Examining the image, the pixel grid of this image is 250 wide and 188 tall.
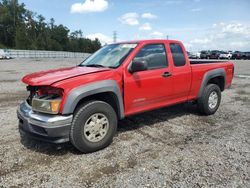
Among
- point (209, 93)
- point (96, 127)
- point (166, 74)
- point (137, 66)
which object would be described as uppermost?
point (137, 66)

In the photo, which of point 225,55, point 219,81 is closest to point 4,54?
point 225,55

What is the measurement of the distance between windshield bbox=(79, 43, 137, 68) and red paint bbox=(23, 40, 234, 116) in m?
0.14

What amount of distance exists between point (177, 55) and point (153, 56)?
75cm

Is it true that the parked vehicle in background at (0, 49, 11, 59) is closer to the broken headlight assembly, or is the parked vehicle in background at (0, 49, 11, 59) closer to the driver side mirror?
the broken headlight assembly

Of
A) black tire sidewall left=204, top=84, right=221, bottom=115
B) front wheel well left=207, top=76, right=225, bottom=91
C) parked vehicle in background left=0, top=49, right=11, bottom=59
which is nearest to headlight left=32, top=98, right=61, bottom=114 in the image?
black tire sidewall left=204, top=84, right=221, bottom=115

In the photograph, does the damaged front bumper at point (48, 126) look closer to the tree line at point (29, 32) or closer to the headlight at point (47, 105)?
the headlight at point (47, 105)

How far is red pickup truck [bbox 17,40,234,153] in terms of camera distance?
13.1 ft

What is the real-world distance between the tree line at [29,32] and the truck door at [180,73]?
83851 millimetres

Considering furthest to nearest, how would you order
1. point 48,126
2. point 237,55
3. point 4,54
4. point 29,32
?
point 29,32
point 237,55
point 4,54
point 48,126

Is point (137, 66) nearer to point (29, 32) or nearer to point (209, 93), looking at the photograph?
point (209, 93)

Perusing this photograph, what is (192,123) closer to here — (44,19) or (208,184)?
(208,184)

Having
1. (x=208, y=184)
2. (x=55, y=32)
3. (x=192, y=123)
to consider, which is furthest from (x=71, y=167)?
(x=55, y=32)

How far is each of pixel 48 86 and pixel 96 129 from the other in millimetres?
1022

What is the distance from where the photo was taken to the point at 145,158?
4.13m
